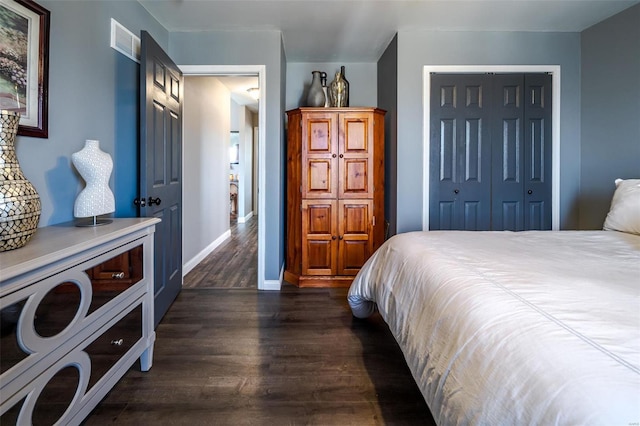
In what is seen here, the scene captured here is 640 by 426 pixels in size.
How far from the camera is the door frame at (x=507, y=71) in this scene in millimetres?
3203

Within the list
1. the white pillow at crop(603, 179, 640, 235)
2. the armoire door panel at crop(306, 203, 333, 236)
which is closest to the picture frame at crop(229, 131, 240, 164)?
the armoire door panel at crop(306, 203, 333, 236)

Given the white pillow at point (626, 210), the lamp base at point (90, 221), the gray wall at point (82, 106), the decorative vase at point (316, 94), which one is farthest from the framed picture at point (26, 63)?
the white pillow at point (626, 210)

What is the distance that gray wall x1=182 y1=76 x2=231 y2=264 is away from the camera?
150 inches

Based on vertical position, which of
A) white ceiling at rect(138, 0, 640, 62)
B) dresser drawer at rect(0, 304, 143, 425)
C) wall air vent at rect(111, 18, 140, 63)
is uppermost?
white ceiling at rect(138, 0, 640, 62)

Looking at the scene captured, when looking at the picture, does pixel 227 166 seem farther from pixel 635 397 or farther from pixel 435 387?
pixel 635 397

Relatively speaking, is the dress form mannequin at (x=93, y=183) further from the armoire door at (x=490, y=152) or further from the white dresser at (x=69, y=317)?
the armoire door at (x=490, y=152)

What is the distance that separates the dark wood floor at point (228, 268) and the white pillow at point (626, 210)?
286 cm

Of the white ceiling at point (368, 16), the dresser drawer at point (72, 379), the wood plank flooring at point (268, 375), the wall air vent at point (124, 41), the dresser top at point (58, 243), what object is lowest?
the wood plank flooring at point (268, 375)

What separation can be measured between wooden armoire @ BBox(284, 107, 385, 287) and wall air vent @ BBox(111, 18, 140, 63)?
1455mm

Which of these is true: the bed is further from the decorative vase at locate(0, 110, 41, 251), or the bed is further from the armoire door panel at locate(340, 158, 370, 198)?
the armoire door panel at locate(340, 158, 370, 198)

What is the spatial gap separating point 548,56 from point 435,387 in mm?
3531

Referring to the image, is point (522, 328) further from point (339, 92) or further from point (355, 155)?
point (339, 92)

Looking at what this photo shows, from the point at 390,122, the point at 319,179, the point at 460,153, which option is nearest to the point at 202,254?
the point at 319,179

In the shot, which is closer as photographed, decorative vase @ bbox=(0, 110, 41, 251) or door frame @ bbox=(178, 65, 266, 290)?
decorative vase @ bbox=(0, 110, 41, 251)
